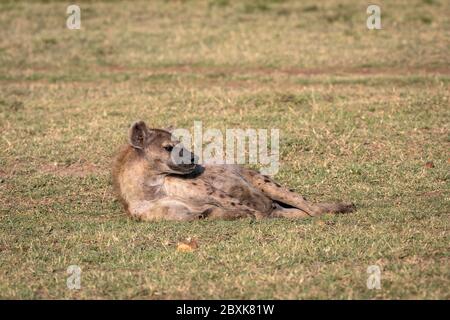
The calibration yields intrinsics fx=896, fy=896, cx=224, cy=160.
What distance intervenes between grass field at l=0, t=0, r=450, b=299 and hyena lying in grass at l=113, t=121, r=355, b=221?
0.66 feet

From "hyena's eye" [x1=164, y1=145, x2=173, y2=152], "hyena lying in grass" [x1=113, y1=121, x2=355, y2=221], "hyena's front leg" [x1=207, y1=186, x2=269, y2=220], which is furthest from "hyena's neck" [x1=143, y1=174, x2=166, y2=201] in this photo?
"hyena's front leg" [x1=207, y1=186, x2=269, y2=220]

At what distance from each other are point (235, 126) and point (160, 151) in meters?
2.55

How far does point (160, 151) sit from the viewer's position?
6879mm

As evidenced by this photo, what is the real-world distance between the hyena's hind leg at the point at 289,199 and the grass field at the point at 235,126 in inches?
9.0

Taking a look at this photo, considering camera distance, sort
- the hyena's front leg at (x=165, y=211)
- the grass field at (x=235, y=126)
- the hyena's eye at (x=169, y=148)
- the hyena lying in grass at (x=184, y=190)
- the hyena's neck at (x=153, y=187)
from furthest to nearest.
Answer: the hyena's eye at (x=169, y=148) → the hyena's neck at (x=153, y=187) → the hyena lying in grass at (x=184, y=190) → the hyena's front leg at (x=165, y=211) → the grass field at (x=235, y=126)

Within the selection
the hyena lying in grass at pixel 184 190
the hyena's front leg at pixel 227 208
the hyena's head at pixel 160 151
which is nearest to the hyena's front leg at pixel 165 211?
the hyena lying in grass at pixel 184 190

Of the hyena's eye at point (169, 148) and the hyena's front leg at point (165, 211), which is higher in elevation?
the hyena's eye at point (169, 148)

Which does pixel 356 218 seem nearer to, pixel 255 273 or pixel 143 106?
pixel 255 273

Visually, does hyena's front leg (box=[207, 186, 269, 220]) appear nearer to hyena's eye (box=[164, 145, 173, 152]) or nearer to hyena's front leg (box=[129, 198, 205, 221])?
hyena's front leg (box=[129, 198, 205, 221])

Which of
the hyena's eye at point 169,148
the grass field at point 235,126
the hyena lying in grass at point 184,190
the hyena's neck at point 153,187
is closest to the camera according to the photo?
the grass field at point 235,126

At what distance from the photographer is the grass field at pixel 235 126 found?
17.6ft

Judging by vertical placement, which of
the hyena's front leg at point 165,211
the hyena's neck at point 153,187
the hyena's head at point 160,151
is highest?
the hyena's head at point 160,151

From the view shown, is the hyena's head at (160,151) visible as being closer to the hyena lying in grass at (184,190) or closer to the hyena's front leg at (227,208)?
the hyena lying in grass at (184,190)
